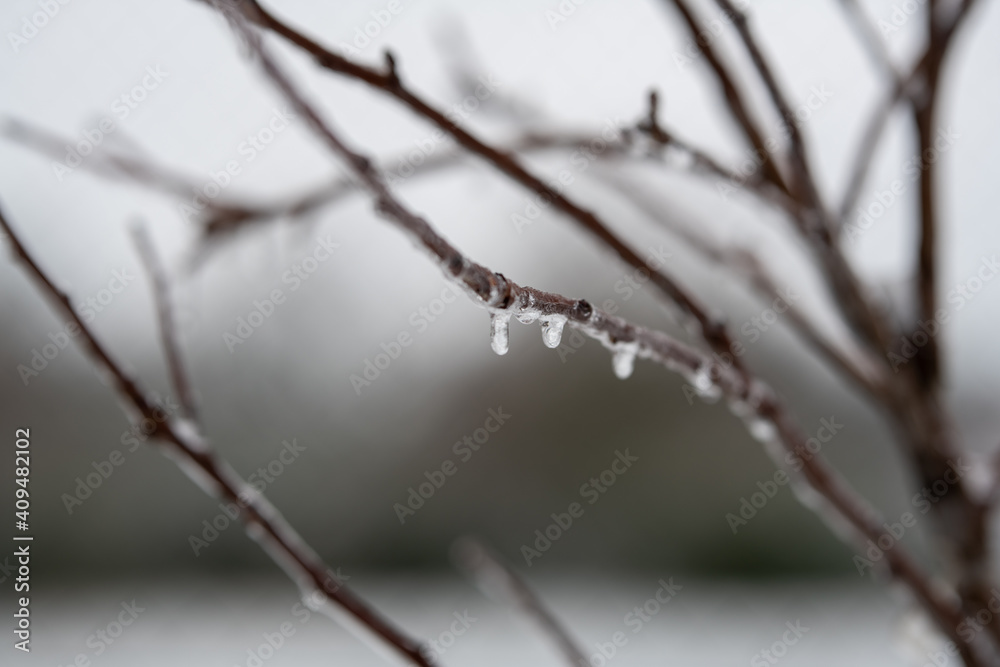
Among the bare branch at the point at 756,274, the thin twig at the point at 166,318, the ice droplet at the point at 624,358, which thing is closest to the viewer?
the ice droplet at the point at 624,358

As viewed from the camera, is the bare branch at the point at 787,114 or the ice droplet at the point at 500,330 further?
the bare branch at the point at 787,114

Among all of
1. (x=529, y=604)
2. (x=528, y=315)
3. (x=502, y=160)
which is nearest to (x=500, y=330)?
(x=528, y=315)

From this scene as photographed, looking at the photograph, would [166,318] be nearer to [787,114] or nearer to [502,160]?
[502,160]

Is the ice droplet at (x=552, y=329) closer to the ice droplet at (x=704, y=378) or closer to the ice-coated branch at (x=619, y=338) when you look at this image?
the ice-coated branch at (x=619, y=338)

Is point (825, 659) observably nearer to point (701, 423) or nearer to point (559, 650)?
point (701, 423)

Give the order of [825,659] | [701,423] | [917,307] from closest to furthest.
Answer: [917,307] < [825,659] < [701,423]

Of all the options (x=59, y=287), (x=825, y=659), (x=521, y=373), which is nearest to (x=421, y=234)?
(x=59, y=287)

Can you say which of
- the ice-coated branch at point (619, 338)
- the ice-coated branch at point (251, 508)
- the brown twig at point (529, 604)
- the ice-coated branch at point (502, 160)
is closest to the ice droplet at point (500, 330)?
the ice-coated branch at point (619, 338)
